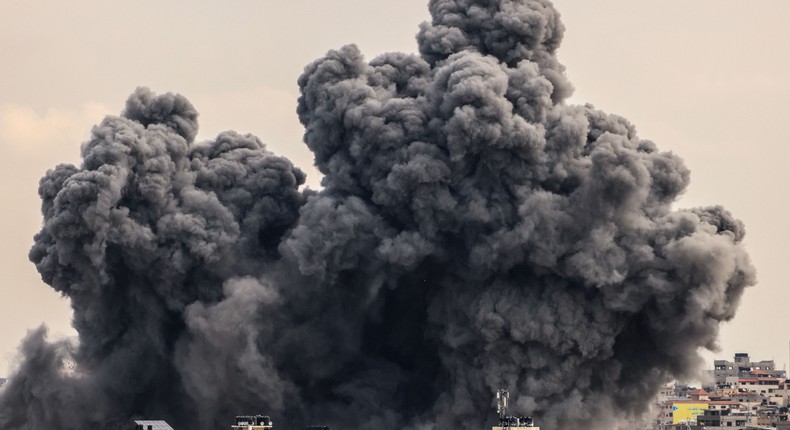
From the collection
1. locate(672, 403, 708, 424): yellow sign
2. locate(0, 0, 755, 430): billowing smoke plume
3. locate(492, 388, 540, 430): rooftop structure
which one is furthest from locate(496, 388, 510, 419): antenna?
locate(672, 403, 708, 424): yellow sign

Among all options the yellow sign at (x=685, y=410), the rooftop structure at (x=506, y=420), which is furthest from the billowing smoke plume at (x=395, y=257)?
the yellow sign at (x=685, y=410)

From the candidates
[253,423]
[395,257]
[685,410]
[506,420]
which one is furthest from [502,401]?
[685,410]

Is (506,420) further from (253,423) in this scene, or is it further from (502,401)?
(253,423)

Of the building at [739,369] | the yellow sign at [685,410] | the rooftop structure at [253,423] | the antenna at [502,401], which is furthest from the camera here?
the building at [739,369]

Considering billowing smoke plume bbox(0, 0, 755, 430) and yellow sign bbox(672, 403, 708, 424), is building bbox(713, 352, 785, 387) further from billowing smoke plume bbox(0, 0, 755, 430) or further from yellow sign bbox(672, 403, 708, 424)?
billowing smoke plume bbox(0, 0, 755, 430)

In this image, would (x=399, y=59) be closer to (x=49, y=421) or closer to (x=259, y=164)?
(x=259, y=164)

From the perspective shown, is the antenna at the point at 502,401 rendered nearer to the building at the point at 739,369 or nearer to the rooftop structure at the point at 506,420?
the rooftop structure at the point at 506,420
